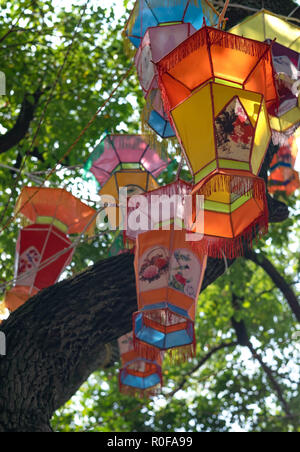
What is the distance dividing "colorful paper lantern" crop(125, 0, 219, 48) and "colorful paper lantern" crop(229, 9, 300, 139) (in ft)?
0.90

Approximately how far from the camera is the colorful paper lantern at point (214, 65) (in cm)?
330

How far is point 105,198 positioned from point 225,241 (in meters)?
1.86

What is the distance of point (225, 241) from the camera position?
12.0 feet

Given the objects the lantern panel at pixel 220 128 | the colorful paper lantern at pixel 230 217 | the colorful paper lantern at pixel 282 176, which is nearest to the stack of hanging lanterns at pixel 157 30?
the lantern panel at pixel 220 128

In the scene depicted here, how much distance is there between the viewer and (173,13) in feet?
13.2

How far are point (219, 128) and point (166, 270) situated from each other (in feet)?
4.06

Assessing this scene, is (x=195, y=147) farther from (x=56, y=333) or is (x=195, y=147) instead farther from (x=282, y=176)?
(x=282, y=176)

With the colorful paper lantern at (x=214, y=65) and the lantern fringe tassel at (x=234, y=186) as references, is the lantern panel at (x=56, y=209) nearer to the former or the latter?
the lantern fringe tassel at (x=234, y=186)

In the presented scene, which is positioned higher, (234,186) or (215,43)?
(215,43)

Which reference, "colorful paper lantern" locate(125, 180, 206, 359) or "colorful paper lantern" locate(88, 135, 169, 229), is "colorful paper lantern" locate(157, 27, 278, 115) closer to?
"colorful paper lantern" locate(125, 180, 206, 359)

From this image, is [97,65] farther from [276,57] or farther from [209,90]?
[209,90]

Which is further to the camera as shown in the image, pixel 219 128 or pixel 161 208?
pixel 161 208

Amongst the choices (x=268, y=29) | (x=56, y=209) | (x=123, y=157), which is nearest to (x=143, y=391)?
(x=56, y=209)

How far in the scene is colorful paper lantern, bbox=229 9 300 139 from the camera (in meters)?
4.11
